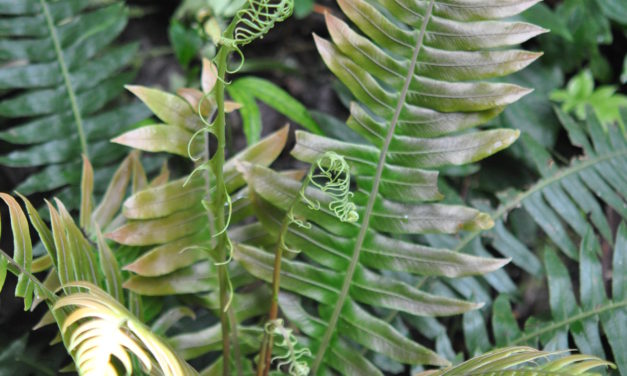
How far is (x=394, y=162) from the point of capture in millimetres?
1072

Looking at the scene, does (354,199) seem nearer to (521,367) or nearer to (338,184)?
(338,184)

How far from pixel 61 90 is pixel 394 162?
0.77 m

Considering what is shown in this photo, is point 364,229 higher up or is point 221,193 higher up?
point 221,193

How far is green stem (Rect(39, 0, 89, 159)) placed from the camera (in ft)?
4.45

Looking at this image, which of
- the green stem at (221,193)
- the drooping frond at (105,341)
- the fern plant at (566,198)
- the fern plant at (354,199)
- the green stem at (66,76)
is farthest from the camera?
the green stem at (66,76)

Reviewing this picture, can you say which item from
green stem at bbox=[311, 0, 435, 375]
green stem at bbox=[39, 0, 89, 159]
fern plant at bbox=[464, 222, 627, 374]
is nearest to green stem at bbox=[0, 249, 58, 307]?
green stem at bbox=[311, 0, 435, 375]

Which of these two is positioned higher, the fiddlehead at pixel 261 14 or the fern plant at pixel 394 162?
the fiddlehead at pixel 261 14

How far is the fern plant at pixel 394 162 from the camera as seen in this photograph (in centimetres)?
102

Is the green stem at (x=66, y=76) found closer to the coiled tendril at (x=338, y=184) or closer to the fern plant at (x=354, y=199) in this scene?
the fern plant at (x=354, y=199)

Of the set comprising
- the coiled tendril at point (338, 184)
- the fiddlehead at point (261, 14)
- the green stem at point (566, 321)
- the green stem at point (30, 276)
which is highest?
the fiddlehead at point (261, 14)

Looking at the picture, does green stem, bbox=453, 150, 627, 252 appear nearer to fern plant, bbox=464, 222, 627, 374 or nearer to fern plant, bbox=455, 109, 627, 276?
fern plant, bbox=455, 109, 627, 276

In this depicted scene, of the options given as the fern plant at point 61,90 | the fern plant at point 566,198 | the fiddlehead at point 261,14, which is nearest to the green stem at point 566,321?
the fern plant at point 566,198

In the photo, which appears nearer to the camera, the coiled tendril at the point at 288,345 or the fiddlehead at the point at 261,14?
the fiddlehead at the point at 261,14

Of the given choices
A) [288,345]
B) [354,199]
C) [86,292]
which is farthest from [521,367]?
[86,292]
